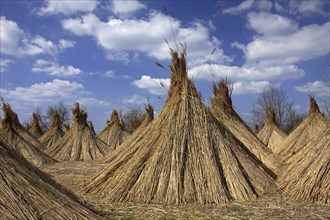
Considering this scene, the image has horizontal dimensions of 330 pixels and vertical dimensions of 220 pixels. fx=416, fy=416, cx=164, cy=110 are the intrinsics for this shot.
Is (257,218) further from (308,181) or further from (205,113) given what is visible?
(205,113)

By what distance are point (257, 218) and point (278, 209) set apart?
0.58 m

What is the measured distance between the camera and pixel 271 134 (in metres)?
18.3

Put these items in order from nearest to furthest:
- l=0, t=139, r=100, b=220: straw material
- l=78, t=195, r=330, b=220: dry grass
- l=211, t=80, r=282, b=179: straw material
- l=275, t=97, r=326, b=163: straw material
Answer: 1. l=0, t=139, r=100, b=220: straw material
2. l=78, t=195, r=330, b=220: dry grass
3. l=211, t=80, r=282, b=179: straw material
4. l=275, t=97, r=326, b=163: straw material

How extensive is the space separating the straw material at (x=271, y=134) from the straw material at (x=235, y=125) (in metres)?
6.56

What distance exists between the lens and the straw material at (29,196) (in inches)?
143

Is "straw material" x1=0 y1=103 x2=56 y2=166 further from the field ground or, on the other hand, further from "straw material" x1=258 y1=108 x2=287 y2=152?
"straw material" x1=258 y1=108 x2=287 y2=152

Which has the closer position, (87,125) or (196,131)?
(196,131)

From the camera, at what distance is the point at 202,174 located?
6.39 meters

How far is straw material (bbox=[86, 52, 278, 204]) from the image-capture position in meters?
6.24

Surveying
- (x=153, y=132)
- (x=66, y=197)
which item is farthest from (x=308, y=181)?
(x=66, y=197)

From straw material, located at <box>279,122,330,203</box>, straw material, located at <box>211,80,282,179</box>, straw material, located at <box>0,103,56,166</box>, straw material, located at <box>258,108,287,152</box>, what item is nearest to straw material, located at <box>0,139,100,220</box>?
straw material, located at <box>279,122,330,203</box>

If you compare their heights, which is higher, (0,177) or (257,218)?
(0,177)

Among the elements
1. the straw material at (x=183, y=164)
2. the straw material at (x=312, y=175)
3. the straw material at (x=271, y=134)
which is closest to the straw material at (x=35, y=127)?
the straw material at (x=271, y=134)

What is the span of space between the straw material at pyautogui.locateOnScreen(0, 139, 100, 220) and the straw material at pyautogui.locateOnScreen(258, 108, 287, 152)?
46.7ft
